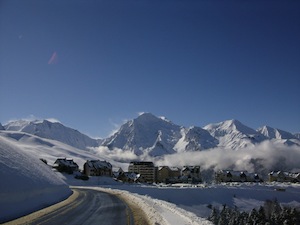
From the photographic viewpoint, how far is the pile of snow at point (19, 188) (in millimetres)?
25703

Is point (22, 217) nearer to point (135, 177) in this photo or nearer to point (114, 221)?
point (114, 221)

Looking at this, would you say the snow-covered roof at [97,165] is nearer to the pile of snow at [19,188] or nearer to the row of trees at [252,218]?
the row of trees at [252,218]

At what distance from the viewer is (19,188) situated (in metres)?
28.7

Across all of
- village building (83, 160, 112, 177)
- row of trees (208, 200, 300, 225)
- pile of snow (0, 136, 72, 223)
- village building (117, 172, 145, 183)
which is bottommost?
row of trees (208, 200, 300, 225)

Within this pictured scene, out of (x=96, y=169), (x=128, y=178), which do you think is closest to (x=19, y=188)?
(x=96, y=169)

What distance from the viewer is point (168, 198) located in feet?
260

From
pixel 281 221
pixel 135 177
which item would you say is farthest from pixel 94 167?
pixel 281 221

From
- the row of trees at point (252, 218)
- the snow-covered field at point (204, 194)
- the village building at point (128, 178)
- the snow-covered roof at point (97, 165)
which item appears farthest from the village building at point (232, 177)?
the row of trees at point (252, 218)

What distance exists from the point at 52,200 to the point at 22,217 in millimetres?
12325

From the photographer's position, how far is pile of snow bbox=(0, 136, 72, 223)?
2570cm

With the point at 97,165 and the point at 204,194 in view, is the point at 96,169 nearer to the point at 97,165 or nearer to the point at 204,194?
the point at 97,165

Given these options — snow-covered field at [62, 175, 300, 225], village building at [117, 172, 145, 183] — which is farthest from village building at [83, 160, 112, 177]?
snow-covered field at [62, 175, 300, 225]

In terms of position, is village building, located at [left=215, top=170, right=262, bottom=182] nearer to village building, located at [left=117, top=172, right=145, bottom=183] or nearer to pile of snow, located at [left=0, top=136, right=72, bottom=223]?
village building, located at [left=117, top=172, right=145, bottom=183]

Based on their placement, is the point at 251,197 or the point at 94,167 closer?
the point at 251,197
